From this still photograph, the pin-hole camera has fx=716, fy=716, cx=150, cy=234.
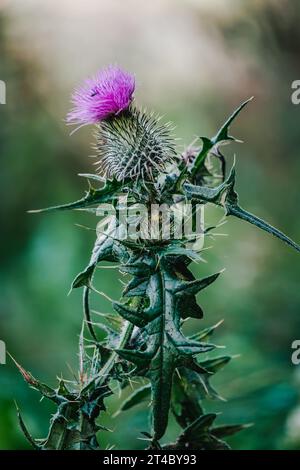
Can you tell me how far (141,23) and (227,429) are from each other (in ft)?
14.1

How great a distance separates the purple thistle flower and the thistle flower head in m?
0.06

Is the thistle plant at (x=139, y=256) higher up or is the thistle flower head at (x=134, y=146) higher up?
the thistle flower head at (x=134, y=146)

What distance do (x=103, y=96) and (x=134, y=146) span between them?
168mm

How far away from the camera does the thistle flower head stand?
1.98 metres

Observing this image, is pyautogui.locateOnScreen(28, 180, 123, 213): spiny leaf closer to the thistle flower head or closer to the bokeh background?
the thistle flower head

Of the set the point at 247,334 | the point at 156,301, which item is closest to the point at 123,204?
the point at 156,301

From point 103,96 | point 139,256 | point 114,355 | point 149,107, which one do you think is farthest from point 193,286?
point 149,107

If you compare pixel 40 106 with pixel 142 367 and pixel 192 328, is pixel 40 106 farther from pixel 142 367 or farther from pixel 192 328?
pixel 142 367

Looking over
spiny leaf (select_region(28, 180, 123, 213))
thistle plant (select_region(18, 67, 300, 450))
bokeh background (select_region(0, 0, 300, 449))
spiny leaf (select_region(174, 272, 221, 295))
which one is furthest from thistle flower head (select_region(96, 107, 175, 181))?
bokeh background (select_region(0, 0, 300, 449))

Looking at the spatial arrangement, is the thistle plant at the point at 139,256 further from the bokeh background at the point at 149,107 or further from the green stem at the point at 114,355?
the bokeh background at the point at 149,107

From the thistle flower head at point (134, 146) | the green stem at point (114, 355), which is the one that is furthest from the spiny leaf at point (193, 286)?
the thistle flower head at point (134, 146)

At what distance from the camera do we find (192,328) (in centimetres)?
449

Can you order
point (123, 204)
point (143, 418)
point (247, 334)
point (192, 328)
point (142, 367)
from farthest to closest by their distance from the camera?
1. point (192, 328)
2. point (247, 334)
3. point (143, 418)
4. point (123, 204)
5. point (142, 367)

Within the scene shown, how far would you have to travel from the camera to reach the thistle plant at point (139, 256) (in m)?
1.72
